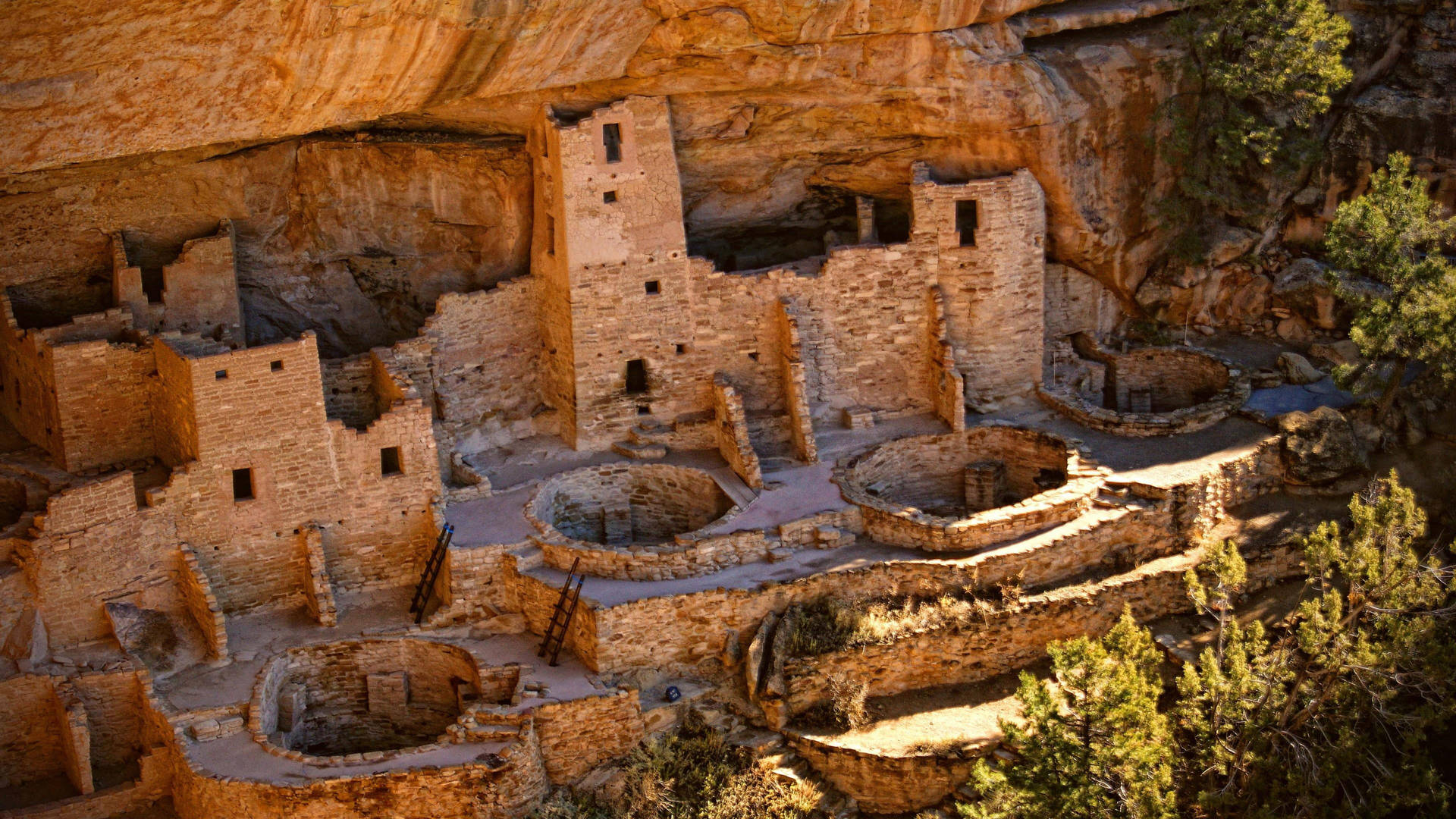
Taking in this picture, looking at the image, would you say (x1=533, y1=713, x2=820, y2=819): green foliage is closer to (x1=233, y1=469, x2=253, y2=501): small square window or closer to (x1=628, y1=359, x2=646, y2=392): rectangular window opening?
(x1=233, y1=469, x2=253, y2=501): small square window

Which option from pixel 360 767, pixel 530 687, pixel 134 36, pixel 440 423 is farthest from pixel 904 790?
pixel 134 36

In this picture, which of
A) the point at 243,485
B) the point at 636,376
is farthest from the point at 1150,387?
the point at 243,485

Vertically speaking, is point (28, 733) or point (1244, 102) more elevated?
point (1244, 102)

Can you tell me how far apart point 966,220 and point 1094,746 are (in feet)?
27.8

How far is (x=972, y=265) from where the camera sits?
83.8 feet

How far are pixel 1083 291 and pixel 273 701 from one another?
12.4 metres

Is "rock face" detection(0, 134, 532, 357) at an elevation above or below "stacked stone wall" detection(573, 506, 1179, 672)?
above

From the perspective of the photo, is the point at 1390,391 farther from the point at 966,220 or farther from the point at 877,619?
the point at 877,619

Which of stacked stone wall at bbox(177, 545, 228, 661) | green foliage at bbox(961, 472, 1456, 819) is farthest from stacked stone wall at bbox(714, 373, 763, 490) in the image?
stacked stone wall at bbox(177, 545, 228, 661)

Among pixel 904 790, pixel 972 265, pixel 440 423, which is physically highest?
pixel 972 265

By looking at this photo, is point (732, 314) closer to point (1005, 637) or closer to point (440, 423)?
point (440, 423)

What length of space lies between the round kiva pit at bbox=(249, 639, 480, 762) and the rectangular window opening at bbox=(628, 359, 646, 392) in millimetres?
4766

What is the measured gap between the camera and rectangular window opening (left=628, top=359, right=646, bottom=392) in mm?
25125

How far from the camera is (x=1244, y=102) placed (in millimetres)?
26391
